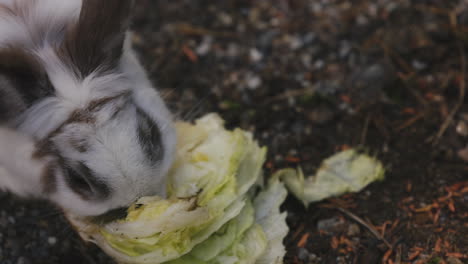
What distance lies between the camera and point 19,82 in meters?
2.82

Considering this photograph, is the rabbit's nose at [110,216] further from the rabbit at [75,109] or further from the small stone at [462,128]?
the small stone at [462,128]

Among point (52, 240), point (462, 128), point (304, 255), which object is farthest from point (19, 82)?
point (462, 128)

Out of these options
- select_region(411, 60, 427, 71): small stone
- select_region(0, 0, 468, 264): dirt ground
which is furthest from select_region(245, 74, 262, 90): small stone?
select_region(411, 60, 427, 71): small stone

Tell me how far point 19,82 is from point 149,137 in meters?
0.74

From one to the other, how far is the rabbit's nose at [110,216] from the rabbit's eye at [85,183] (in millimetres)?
210

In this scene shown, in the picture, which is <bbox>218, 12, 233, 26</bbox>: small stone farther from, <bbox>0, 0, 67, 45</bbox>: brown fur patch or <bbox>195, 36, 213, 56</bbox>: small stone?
<bbox>0, 0, 67, 45</bbox>: brown fur patch

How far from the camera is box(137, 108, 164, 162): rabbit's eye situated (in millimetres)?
3018

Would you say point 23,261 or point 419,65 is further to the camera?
point 419,65

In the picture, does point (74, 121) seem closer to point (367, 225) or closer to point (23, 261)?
point (23, 261)

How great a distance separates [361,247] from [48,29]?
92.2 inches

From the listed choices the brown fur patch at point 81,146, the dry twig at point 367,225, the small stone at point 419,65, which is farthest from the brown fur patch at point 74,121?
the small stone at point 419,65

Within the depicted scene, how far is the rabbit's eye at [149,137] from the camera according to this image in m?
3.02

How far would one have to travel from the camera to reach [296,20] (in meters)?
5.53

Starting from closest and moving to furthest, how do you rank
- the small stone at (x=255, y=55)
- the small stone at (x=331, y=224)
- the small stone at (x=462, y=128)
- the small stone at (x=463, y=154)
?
the small stone at (x=331, y=224) < the small stone at (x=463, y=154) < the small stone at (x=462, y=128) < the small stone at (x=255, y=55)
